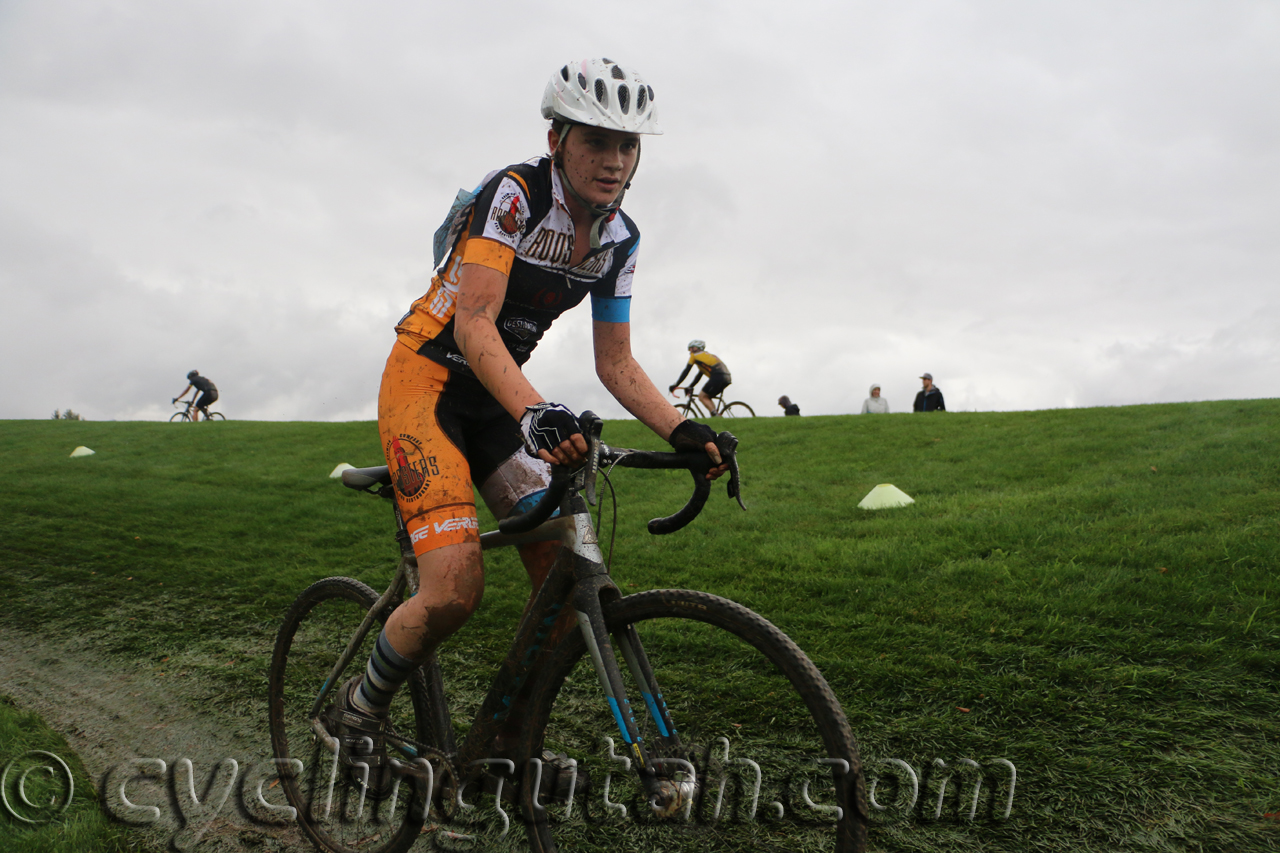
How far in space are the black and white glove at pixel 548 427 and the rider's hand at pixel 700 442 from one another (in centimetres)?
35

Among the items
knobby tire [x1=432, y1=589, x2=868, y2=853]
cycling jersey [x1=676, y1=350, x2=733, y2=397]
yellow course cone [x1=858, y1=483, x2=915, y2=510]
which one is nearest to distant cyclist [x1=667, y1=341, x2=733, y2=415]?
cycling jersey [x1=676, y1=350, x2=733, y2=397]

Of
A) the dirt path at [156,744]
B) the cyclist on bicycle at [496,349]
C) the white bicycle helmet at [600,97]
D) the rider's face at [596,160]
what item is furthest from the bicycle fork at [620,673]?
the dirt path at [156,744]

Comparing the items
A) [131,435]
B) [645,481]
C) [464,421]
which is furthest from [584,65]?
[131,435]

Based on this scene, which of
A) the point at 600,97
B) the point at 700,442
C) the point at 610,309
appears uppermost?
the point at 600,97

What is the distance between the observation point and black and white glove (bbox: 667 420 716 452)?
7.94 ft

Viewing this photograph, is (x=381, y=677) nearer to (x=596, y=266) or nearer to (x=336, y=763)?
(x=336, y=763)

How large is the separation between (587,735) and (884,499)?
5.58m

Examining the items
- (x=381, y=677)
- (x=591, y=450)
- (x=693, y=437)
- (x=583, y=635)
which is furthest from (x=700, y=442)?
(x=381, y=677)

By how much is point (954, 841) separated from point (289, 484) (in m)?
12.1

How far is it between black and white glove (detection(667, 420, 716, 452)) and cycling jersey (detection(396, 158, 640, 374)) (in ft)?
2.78

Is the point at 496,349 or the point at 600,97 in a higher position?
the point at 600,97

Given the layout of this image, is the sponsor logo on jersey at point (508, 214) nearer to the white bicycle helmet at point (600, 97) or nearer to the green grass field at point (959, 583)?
the white bicycle helmet at point (600, 97)

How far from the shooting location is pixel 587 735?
3.87m

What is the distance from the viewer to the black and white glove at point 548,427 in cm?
222
